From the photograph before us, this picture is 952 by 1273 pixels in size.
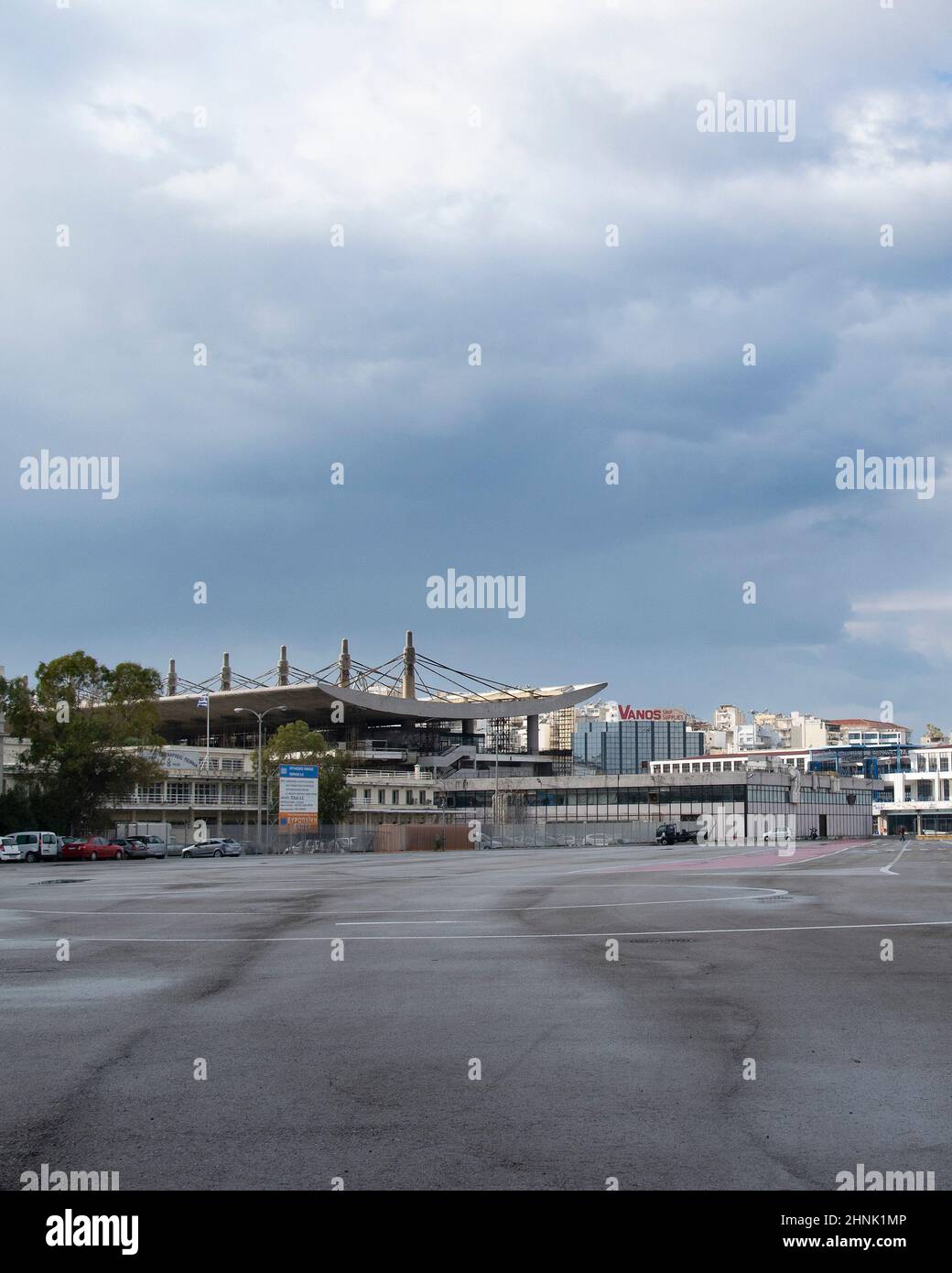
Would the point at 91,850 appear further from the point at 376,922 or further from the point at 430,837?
the point at 376,922

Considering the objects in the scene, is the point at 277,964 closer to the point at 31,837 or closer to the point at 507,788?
the point at 31,837

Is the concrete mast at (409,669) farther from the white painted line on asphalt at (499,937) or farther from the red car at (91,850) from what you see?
the white painted line on asphalt at (499,937)

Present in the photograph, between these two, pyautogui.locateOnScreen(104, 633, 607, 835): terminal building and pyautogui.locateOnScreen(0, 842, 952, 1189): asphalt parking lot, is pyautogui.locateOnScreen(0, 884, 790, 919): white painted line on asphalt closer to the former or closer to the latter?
pyautogui.locateOnScreen(0, 842, 952, 1189): asphalt parking lot

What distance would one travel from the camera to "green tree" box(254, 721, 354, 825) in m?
93.9

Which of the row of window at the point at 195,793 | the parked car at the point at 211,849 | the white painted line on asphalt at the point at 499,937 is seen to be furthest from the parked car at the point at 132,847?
the white painted line on asphalt at the point at 499,937

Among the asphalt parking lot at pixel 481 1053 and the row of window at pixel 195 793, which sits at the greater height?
the asphalt parking lot at pixel 481 1053

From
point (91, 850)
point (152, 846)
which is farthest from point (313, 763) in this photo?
point (91, 850)

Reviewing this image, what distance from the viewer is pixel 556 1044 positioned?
9.83m

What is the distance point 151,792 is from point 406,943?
8800cm

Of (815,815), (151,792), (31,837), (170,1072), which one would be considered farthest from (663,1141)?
(815,815)

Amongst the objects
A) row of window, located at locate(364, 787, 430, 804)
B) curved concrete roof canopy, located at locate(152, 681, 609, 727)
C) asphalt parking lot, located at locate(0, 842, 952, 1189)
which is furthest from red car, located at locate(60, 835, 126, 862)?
curved concrete roof canopy, located at locate(152, 681, 609, 727)

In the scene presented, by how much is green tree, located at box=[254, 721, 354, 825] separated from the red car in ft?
72.4

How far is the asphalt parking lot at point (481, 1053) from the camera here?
668 centimetres

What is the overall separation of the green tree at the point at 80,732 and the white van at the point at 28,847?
27.0ft
